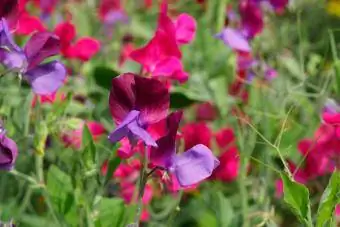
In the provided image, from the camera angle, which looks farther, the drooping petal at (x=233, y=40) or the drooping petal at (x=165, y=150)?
the drooping petal at (x=233, y=40)

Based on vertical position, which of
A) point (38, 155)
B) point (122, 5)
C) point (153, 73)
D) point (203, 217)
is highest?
point (153, 73)

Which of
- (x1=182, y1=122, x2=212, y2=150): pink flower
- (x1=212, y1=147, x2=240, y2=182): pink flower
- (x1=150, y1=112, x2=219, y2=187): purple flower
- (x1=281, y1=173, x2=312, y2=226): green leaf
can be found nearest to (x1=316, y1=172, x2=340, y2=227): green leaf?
(x1=281, y1=173, x2=312, y2=226): green leaf

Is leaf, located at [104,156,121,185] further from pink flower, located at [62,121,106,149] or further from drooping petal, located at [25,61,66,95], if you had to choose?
pink flower, located at [62,121,106,149]

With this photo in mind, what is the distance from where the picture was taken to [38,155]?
1.26m

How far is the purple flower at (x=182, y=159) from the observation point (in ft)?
3.22

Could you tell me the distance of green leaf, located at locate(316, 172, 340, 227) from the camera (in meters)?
0.98

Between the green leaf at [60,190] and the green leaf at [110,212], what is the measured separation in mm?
43

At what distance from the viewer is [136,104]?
38.6 inches

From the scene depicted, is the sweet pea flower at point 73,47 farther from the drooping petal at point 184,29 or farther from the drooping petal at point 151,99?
the drooping petal at point 151,99

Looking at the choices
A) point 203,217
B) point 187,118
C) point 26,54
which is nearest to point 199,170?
point 26,54

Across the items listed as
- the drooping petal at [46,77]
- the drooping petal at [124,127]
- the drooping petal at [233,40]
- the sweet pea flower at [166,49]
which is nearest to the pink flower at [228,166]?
the drooping petal at [233,40]

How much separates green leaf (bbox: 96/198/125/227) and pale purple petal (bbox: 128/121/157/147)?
0.67 feet

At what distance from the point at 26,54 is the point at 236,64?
83cm

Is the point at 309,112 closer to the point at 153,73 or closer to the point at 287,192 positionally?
the point at 153,73
